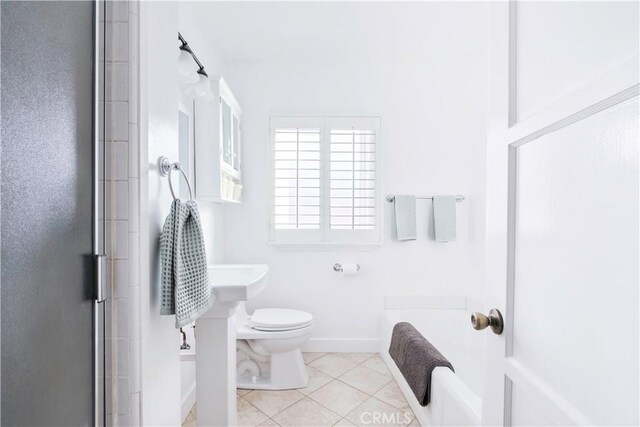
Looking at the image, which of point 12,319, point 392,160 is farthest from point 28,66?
point 392,160

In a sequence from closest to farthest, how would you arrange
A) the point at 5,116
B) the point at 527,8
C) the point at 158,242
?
the point at 5,116 → the point at 527,8 → the point at 158,242

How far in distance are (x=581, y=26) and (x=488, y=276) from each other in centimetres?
60

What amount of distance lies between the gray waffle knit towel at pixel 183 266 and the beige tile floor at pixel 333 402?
3.96 feet

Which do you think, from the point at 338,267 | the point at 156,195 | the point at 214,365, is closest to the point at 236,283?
the point at 214,365

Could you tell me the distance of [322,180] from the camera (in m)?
2.75

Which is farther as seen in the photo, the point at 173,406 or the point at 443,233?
the point at 443,233

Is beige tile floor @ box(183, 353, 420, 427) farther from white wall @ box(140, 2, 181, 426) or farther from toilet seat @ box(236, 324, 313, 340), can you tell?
white wall @ box(140, 2, 181, 426)

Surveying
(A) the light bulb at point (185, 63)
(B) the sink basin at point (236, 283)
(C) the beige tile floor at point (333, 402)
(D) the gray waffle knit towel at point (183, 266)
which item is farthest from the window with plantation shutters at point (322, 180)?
(D) the gray waffle knit towel at point (183, 266)

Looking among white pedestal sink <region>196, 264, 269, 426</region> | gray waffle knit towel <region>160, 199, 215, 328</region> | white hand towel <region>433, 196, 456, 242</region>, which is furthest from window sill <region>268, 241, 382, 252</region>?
gray waffle knit towel <region>160, 199, 215, 328</region>

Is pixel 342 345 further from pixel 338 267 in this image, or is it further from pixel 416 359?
pixel 416 359

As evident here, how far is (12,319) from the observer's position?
514mm

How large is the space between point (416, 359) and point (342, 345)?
1.07 meters

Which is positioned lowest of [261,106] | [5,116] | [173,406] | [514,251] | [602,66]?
[173,406]

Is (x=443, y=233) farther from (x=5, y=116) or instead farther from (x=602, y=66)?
(x=5, y=116)
